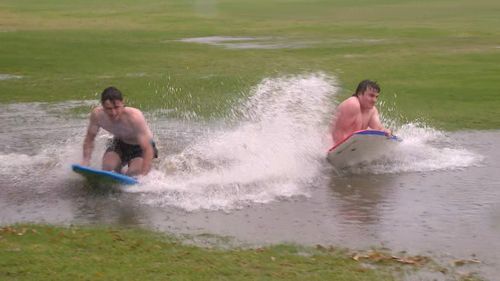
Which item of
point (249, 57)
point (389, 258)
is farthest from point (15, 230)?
point (249, 57)

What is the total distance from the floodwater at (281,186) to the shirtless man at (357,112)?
373mm

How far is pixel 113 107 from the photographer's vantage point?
392 inches

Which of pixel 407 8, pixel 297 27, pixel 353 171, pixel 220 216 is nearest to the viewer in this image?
pixel 220 216

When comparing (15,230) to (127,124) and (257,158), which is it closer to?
(127,124)

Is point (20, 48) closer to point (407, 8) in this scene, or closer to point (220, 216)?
point (220, 216)

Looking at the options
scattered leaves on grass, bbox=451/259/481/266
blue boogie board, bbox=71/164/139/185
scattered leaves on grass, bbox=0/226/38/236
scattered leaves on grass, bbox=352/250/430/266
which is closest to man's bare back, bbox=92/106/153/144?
blue boogie board, bbox=71/164/139/185

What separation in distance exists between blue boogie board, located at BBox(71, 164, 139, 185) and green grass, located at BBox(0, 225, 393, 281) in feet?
5.28

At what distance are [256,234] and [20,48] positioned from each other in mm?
19104

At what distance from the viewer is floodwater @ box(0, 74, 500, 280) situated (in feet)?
26.5

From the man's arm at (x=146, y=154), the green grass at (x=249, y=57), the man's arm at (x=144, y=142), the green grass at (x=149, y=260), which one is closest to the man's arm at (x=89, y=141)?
the man's arm at (x=144, y=142)

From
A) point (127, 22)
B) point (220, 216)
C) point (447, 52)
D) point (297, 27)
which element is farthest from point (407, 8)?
point (220, 216)

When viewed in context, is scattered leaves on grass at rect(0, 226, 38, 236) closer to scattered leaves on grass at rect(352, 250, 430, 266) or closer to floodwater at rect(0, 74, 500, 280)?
floodwater at rect(0, 74, 500, 280)

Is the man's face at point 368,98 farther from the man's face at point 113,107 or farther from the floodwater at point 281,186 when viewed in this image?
the man's face at point 113,107

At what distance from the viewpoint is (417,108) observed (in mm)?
15414
